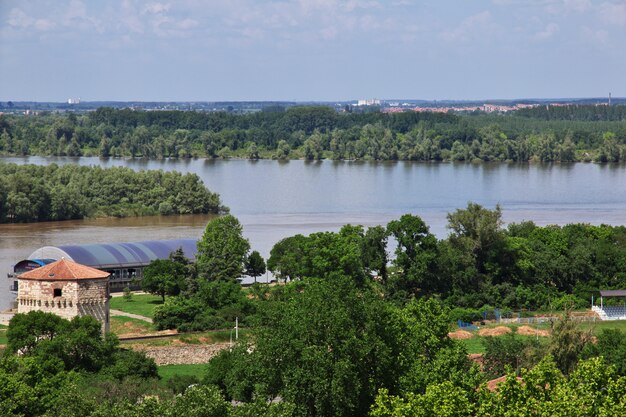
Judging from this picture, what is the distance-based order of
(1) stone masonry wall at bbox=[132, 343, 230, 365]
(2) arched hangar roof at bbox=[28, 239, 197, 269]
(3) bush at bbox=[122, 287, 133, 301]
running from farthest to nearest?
(2) arched hangar roof at bbox=[28, 239, 197, 269]
(3) bush at bbox=[122, 287, 133, 301]
(1) stone masonry wall at bbox=[132, 343, 230, 365]

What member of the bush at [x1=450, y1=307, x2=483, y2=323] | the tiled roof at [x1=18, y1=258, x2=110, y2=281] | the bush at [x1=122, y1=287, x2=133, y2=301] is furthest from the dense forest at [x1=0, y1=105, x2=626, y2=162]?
the tiled roof at [x1=18, y1=258, x2=110, y2=281]

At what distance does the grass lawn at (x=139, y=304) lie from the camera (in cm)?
3132

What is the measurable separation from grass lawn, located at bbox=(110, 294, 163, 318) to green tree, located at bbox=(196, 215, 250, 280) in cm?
178

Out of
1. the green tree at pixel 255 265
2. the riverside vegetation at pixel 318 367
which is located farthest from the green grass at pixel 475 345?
the green tree at pixel 255 265

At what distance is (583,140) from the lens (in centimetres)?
9825

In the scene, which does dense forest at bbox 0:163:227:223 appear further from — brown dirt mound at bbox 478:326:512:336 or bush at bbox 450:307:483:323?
brown dirt mound at bbox 478:326:512:336

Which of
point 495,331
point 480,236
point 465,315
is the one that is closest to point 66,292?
point 495,331

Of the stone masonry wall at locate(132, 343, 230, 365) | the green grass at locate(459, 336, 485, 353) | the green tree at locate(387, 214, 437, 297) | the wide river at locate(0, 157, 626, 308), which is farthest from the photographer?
the wide river at locate(0, 157, 626, 308)

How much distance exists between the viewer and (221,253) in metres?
35.5

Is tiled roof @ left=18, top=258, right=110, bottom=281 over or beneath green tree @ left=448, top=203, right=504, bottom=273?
over

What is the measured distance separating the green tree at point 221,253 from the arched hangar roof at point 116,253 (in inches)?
30.9

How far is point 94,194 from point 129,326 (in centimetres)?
2594

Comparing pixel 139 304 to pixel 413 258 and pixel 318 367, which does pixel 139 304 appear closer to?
pixel 413 258

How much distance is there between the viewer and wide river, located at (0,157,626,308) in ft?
153
